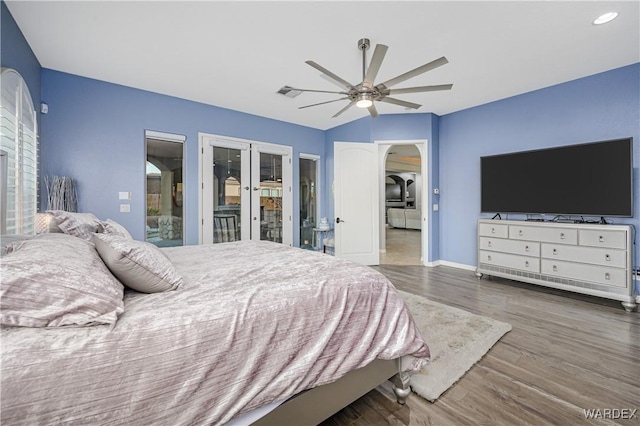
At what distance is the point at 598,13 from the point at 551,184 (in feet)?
6.61

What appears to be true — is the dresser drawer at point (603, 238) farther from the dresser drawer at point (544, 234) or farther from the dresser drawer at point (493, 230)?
the dresser drawer at point (493, 230)

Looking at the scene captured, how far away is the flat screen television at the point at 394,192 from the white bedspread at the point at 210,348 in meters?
12.6

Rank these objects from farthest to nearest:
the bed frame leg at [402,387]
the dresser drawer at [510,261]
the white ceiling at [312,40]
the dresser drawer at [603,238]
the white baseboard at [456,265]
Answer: the white baseboard at [456,265], the dresser drawer at [510,261], the dresser drawer at [603,238], the white ceiling at [312,40], the bed frame leg at [402,387]

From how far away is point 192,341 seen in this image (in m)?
1.02

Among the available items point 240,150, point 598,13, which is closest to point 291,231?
point 240,150

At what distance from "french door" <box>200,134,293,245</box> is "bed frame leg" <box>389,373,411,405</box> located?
362 centimetres

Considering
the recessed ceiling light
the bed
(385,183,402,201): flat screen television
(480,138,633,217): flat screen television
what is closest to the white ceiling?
the recessed ceiling light

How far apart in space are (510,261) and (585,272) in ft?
2.55

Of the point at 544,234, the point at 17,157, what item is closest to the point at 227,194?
the point at 17,157

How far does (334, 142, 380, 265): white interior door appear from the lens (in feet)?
16.3

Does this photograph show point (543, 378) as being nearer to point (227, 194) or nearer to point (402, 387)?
point (402, 387)

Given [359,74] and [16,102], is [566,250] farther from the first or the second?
[16,102]

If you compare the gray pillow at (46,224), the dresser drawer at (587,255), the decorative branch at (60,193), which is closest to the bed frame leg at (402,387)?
the gray pillow at (46,224)

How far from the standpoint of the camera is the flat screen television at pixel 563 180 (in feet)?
10.4
